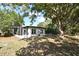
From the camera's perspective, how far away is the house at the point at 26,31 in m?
1.95

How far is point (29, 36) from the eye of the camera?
78.5 inches

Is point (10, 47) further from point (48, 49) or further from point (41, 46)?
point (48, 49)

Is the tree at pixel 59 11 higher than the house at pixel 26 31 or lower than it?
higher

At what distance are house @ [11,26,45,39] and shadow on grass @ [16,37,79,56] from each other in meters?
0.09

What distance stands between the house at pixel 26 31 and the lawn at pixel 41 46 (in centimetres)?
6

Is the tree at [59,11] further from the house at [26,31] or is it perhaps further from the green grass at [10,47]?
the green grass at [10,47]

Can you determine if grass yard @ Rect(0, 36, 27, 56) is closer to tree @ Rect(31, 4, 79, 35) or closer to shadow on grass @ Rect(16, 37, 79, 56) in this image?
shadow on grass @ Rect(16, 37, 79, 56)

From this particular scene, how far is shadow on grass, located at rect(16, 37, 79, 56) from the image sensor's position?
199 cm

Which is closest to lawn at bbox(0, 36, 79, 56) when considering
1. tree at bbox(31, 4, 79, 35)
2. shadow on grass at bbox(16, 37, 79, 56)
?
shadow on grass at bbox(16, 37, 79, 56)

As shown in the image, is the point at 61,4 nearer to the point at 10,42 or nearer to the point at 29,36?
the point at 29,36

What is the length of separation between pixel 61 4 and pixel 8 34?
2.87ft

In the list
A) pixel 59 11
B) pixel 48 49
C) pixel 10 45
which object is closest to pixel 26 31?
pixel 10 45

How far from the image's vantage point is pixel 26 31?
197cm

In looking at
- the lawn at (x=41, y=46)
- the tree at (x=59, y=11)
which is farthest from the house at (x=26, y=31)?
the tree at (x=59, y=11)
